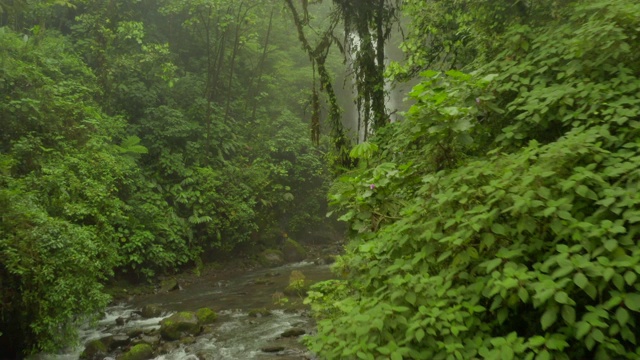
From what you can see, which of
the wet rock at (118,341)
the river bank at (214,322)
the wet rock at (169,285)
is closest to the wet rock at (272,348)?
the river bank at (214,322)

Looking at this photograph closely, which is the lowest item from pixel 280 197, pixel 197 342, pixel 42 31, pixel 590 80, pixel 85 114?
pixel 197 342

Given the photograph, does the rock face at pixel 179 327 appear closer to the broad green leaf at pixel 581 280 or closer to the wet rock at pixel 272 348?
the wet rock at pixel 272 348

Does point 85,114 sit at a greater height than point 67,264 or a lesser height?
greater

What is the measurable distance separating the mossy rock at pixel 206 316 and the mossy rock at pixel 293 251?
282 inches

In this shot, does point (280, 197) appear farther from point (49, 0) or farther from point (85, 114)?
point (49, 0)

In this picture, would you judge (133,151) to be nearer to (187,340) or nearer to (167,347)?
(187,340)

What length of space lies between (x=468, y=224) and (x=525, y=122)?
152 cm

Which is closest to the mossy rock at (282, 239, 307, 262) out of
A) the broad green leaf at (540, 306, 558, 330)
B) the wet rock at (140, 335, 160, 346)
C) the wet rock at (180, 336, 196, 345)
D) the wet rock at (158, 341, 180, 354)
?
the wet rock at (180, 336, 196, 345)

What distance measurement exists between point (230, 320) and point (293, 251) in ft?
25.6

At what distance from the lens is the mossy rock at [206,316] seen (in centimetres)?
1048

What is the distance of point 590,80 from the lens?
3752 millimetres

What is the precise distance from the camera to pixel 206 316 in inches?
416

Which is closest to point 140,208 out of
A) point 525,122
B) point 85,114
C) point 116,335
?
point 85,114

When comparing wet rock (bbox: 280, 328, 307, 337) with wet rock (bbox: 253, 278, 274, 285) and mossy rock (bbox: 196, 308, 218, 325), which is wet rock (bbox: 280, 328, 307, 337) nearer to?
mossy rock (bbox: 196, 308, 218, 325)
